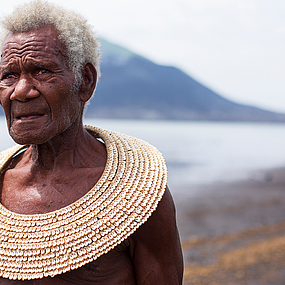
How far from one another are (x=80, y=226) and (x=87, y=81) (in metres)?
0.88

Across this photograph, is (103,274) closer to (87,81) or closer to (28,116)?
(28,116)

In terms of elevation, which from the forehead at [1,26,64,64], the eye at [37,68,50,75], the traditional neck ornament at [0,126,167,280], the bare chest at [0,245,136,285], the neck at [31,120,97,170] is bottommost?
the bare chest at [0,245,136,285]

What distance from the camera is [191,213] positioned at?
1227cm

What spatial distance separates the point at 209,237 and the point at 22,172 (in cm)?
830

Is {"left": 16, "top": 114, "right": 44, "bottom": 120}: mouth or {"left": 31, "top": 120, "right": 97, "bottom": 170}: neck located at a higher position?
{"left": 16, "top": 114, "right": 44, "bottom": 120}: mouth

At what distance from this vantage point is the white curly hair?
197 cm

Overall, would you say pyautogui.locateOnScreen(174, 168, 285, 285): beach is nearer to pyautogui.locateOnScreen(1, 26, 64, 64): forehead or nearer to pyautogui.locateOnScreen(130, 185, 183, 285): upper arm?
pyautogui.locateOnScreen(130, 185, 183, 285): upper arm

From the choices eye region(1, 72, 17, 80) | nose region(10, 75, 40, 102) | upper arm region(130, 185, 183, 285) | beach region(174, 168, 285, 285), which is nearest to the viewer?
nose region(10, 75, 40, 102)

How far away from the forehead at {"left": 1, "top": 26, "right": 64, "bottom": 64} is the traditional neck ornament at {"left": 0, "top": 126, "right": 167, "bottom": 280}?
29.5 inches

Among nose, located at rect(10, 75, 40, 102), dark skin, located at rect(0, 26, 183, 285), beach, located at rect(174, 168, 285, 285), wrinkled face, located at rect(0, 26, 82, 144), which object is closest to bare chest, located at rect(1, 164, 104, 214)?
dark skin, located at rect(0, 26, 183, 285)

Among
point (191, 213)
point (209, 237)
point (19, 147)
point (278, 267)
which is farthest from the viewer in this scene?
point (191, 213)

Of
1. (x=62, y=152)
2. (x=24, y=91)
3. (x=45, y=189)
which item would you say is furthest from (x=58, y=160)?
(x=24, y=91)

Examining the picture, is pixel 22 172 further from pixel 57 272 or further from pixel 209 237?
pixel 209 237

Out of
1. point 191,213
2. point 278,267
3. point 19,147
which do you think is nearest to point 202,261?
point 278,267
